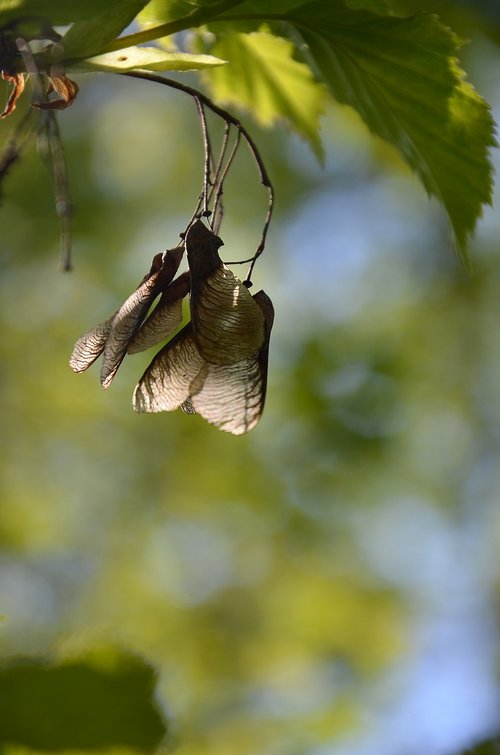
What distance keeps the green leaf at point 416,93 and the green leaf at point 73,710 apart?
1.03ft

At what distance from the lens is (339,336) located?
268 cm

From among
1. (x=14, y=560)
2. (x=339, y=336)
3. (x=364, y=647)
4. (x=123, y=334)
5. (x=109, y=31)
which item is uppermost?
(x=109, y=31)

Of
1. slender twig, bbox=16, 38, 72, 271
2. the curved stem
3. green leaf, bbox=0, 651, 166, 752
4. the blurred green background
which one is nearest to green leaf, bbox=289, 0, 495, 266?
the curved stem

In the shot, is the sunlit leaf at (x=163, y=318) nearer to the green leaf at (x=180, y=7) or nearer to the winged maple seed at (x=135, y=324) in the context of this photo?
the winged maple seed at (x=135, y=324)

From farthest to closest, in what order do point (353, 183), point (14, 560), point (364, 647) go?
point (353, 183), point (364, 647), point (14, 560)

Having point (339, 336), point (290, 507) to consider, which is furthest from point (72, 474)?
point (339, 336)

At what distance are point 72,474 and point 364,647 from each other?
3.73ft

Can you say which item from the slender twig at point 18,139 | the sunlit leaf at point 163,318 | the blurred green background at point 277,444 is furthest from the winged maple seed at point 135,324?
the blurred green background at point 277,444

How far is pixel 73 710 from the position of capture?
0.39 metres

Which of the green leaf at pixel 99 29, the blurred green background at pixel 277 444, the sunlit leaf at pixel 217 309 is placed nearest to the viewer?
the green leaf at pixel 99 29

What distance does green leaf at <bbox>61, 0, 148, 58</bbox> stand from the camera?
13.1 inches

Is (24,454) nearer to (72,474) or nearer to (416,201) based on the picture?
(72,474)

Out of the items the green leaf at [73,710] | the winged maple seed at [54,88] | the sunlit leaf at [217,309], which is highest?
the winged maple seed at [54,88]

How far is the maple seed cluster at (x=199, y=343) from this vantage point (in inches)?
18.2
